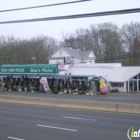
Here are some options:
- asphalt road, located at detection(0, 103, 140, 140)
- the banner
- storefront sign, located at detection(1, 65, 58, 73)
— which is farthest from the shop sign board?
asphalt road, located at detection(0, 103, 140, 140)

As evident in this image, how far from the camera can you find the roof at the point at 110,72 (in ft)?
Answer: 137

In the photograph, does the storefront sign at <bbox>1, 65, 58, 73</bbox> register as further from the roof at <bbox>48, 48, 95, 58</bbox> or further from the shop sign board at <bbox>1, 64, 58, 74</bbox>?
the roof at <bbox>48, 48, 95, 58</bbox>

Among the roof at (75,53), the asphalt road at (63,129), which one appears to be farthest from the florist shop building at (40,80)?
the asphalt road at (63,129)

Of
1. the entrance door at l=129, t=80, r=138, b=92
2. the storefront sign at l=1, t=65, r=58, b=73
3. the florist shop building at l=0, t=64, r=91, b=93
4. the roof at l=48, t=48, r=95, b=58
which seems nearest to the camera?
the florist shop building at l=0, t=64, r=91, b=93

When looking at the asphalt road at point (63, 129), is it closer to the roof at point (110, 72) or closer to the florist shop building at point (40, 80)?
the florist shop building at point (40, 80)

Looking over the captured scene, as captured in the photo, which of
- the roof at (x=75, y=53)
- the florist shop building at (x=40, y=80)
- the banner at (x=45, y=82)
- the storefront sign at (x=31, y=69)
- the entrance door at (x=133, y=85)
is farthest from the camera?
the roof at (x=75, y=53)

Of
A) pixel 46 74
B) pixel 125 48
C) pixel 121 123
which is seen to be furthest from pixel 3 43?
pixel 121 123

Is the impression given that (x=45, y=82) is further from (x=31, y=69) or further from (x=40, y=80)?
(x=31, y=69)

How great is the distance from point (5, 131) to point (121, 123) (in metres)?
5.86

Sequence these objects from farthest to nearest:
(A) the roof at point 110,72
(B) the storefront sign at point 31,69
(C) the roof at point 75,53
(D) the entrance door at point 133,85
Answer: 1. (C) the roof at point 75,53
2. (B) the storefront sign at point 31,69
3. (D) the entrance door at point 133,85
4. (A) the roof at point 110,72

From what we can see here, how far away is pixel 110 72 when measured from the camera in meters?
43.3

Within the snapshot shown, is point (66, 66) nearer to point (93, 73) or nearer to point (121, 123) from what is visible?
point (93, 73)

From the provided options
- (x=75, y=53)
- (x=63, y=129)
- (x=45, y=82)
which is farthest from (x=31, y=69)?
(x=63, y=129)

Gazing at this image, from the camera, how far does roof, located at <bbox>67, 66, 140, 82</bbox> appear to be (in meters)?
41.7
